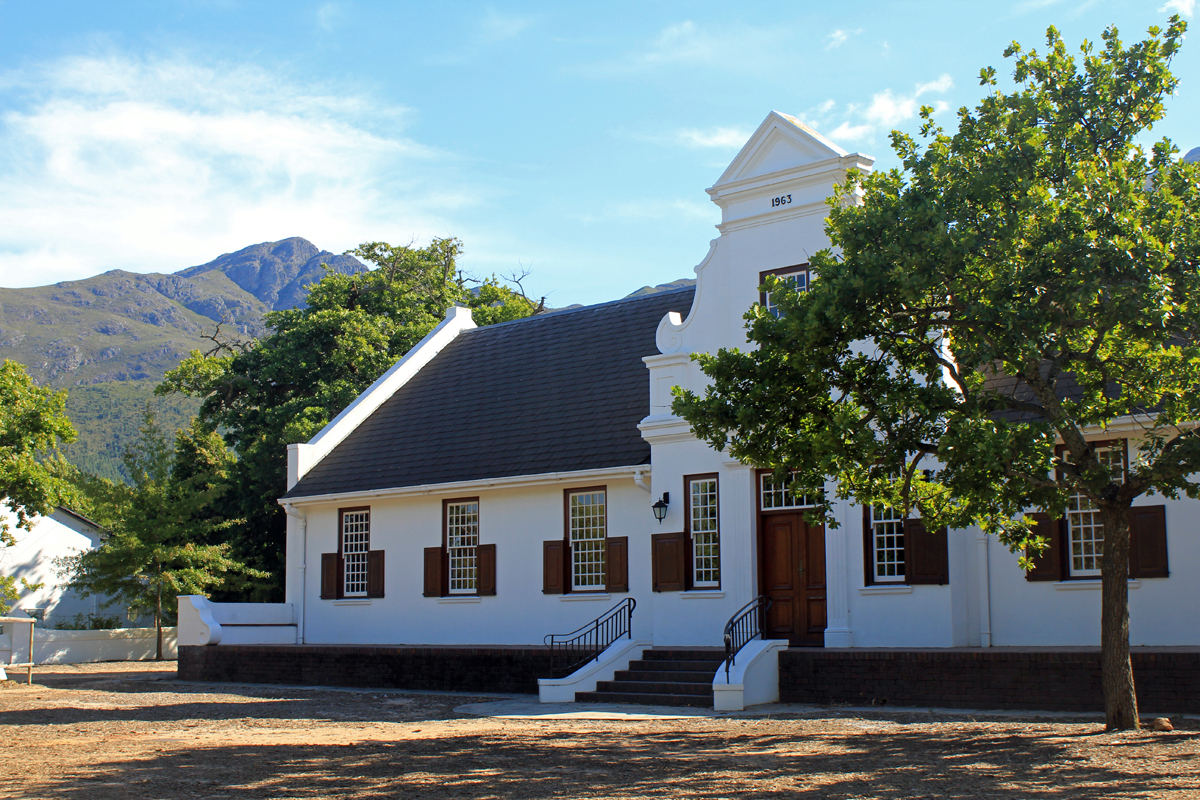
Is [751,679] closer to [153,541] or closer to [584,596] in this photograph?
[584,596]

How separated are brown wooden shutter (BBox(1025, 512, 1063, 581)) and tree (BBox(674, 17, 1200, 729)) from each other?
11.6 ft

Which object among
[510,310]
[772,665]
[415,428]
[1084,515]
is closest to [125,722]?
[772,665]

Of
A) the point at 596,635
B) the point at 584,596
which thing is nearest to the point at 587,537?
the point at 584,596

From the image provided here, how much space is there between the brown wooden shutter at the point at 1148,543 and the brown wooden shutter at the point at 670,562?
21.6 feet

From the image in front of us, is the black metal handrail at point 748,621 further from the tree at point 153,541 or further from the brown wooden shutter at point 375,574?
the tree at point 153,541

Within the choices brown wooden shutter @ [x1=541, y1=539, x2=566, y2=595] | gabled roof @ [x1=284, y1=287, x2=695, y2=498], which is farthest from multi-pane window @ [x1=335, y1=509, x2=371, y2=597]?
brown wooden shutter @ [x1=541, y1=539, x2=566, y2=595]

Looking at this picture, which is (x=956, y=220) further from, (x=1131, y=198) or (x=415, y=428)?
(x=415, y=428)

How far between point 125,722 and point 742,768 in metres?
8.67

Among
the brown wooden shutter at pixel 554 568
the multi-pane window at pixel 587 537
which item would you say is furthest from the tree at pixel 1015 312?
the brown wooden shutter at pixel 554 568

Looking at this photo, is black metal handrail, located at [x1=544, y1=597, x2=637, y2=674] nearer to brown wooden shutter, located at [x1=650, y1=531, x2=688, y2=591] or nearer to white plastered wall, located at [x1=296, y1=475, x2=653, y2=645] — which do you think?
white plastered wall, located at [x1=296, y1=475, x2=653, y2=645]

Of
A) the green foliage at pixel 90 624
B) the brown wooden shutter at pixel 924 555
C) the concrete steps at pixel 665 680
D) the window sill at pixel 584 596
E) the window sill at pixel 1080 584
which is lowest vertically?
the green foliage at pixel 90 624

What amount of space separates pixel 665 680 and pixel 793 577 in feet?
8.40

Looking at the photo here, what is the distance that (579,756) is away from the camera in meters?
10.6

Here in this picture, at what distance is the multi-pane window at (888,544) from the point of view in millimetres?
16281
